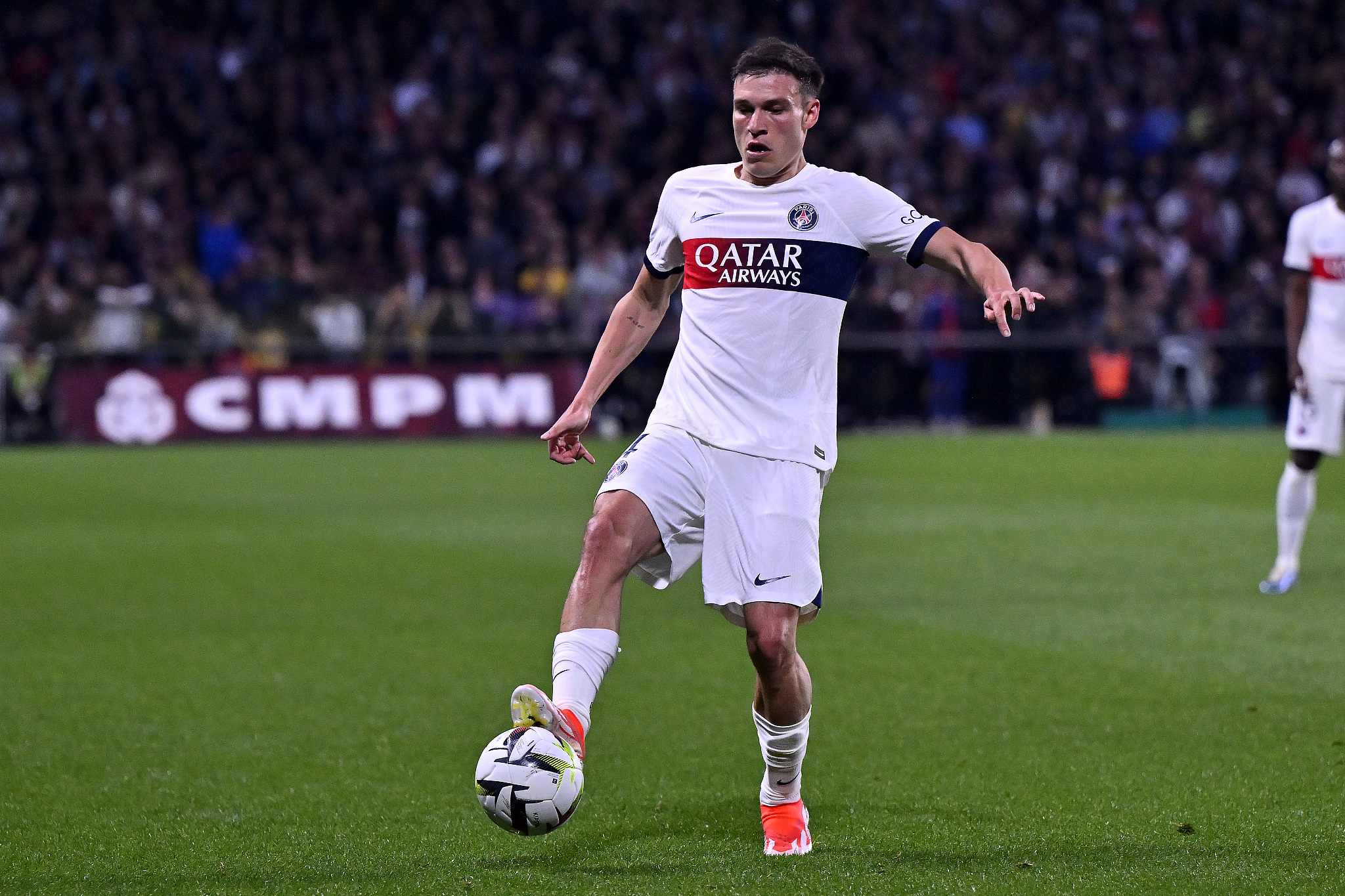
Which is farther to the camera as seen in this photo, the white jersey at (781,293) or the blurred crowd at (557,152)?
the blurred crowd at (557,152)

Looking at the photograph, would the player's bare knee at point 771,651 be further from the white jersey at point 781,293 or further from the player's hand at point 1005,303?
the player's hand at point 1005,303

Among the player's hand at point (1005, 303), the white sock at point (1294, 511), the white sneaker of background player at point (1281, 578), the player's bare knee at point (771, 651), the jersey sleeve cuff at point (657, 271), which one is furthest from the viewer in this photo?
the white sock at point (1294, 511)

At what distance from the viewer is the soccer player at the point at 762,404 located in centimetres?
447

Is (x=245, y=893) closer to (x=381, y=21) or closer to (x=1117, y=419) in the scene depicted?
(x=1117, y=419)

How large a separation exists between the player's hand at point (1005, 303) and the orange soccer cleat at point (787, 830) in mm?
1407

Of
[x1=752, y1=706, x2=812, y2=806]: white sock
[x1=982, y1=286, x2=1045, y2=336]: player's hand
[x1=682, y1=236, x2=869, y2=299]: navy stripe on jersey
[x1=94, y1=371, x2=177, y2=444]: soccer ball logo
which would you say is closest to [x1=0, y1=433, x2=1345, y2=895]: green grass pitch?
[x1=752, y1=706, x2=812, y2=806]: white sock

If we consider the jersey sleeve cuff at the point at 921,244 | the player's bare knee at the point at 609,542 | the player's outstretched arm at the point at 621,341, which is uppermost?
the jersey sleeve cuff at the point at 921,244

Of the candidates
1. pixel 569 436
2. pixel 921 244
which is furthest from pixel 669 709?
pixel 921 244

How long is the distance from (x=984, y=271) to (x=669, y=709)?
268 cm

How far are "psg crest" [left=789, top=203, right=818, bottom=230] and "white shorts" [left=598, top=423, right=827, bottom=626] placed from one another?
64 cm

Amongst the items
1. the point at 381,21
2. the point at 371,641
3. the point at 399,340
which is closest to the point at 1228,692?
the point at 371,641

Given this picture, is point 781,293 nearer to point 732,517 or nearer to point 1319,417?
point 732,517

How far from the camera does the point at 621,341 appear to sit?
4.96 meters

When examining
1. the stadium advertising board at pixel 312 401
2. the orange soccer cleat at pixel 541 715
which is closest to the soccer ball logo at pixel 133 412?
the stadium advertising board at pixel 312 401
